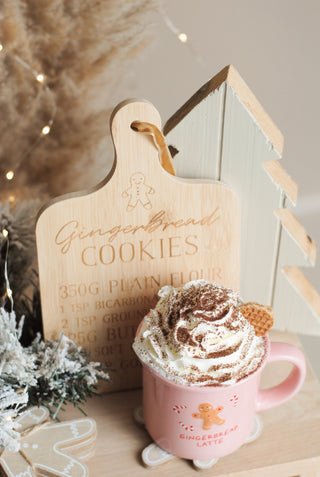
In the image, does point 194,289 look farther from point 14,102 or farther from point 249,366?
point 14,102

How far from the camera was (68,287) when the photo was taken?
28.5 inches

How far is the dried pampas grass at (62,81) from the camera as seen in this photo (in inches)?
32.4

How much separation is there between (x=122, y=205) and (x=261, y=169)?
0.21 metres

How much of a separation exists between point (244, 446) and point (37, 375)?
0.29 metres

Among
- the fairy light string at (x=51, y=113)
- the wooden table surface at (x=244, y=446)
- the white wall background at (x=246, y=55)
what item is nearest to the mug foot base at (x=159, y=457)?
the wooden table surface at (x=244, y=446)

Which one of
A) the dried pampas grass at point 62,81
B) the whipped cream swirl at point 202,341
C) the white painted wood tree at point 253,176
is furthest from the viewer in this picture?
the dried pampas grass at point 62,81

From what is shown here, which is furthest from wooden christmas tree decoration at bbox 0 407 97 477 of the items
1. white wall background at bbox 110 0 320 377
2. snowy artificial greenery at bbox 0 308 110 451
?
white wall background at bbox 110 0 320 377

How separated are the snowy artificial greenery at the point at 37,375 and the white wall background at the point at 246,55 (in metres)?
0.43

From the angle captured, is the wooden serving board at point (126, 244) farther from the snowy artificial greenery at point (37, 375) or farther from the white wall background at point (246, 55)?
the white wall background at point (246, 55)

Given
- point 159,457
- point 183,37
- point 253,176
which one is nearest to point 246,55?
point 183,37

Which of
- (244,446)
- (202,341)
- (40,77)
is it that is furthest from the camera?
(40,77)

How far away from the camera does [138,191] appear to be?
0.69m

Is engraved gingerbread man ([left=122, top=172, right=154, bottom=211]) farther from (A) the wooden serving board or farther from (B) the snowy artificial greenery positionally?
(B) the snowy artificial greenery

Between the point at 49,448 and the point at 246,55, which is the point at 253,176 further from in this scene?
the point at 49,448
